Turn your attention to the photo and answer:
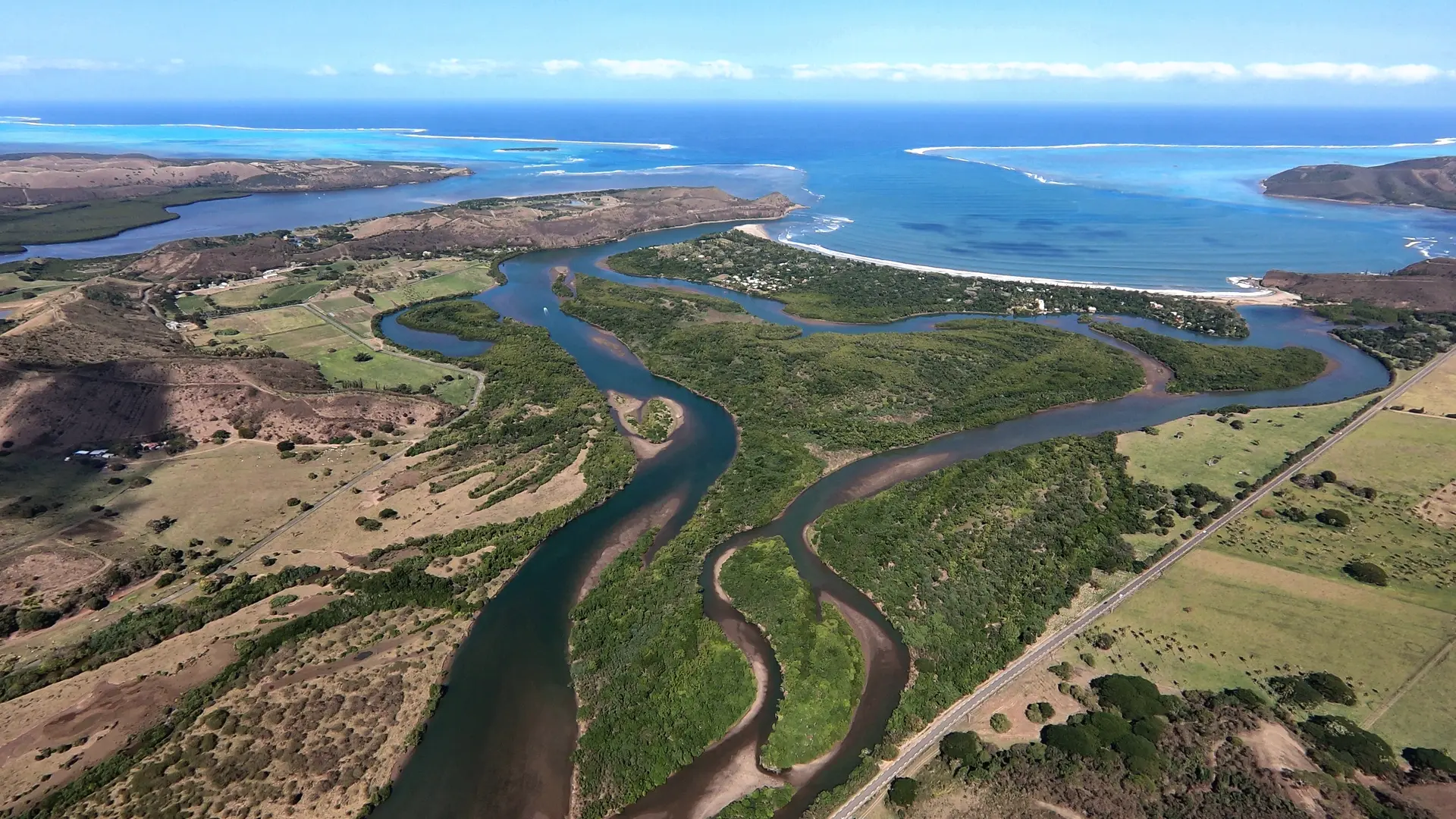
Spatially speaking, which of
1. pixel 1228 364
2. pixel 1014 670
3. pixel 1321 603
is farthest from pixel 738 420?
pixel 1228 364

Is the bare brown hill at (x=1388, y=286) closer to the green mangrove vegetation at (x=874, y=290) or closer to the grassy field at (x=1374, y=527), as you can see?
the green mangrove vegetation at (x=874, y=290)

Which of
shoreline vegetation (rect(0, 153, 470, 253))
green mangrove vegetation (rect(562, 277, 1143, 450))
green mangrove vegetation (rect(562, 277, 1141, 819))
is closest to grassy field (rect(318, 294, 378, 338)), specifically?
green mangrove vegetation (rect(562, 277, 1141, 819))

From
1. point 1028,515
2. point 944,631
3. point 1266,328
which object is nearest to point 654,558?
point 944,631

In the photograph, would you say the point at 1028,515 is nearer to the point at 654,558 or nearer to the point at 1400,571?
the point at 1400,571

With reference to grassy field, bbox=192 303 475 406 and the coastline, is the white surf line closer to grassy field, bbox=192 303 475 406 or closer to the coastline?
the coastline

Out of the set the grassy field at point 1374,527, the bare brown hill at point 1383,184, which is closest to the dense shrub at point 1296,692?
the grassy field at point 1374,527
